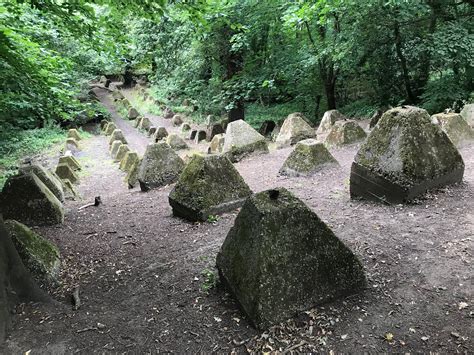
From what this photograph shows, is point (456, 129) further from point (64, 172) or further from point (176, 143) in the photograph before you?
point (64, 172)

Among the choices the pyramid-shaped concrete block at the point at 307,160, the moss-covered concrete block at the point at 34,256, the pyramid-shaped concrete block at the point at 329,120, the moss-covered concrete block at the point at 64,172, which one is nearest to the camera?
the moss-covered concrete block at the point at 34,256

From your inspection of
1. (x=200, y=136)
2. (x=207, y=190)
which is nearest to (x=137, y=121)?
(x=200, y=136)

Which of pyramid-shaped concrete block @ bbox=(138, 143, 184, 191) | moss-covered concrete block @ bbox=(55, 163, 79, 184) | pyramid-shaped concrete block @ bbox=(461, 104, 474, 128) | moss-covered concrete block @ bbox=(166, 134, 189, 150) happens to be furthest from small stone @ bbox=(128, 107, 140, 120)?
pyramid-shaped concrete block @ bbox=(461, 104, 474, 128)

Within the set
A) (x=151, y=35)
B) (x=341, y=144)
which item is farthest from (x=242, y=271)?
(x=151, y=35)

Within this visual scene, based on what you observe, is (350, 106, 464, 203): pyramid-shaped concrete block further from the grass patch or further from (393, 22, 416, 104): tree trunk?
the grass patch

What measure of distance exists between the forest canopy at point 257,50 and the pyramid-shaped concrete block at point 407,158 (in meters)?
3.17

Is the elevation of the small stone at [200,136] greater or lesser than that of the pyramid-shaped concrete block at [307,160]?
lesser

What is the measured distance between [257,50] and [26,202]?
1103 centimetres

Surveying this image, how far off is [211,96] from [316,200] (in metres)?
10.5

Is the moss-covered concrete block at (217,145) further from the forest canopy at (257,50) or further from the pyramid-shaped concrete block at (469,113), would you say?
the pyramid-shaped concrete block at (469,113)

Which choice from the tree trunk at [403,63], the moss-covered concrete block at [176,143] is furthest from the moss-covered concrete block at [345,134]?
the moss-covered concrete block at [176,143]

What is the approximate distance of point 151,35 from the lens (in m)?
15.2

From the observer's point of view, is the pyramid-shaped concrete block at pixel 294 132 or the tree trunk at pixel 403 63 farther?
the pyramid-shaped concrete block at pixel 294 132

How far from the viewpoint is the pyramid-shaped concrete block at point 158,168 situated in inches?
328
